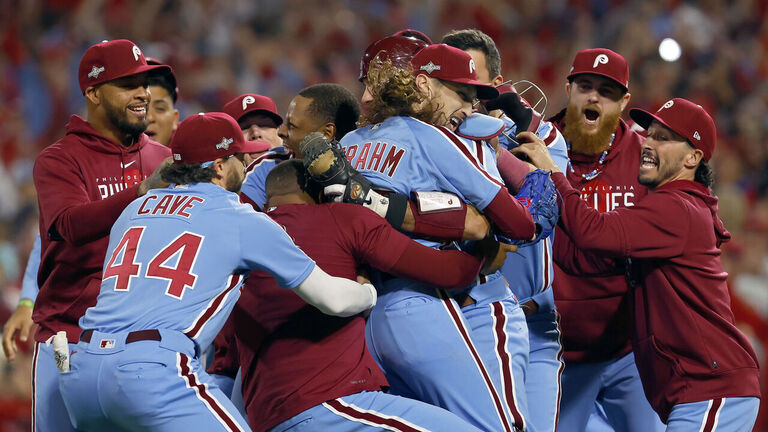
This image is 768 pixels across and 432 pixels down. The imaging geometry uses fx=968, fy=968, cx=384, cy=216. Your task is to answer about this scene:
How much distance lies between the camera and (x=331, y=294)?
137 inches

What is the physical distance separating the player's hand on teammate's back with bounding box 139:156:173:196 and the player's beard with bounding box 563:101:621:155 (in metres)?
2.33

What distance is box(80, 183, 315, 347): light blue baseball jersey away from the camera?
11.4ft

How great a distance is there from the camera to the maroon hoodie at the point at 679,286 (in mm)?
4309

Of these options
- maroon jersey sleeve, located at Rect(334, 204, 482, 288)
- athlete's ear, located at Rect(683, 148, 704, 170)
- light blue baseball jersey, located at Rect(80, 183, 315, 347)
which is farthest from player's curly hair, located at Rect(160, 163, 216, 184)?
athlete's ear, located at Rect(683, 148, 704, 170)

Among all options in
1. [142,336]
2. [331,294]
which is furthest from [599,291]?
[142,336]

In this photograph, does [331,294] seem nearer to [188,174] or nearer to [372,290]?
[372,290]

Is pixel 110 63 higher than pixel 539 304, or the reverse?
pixel 110 63

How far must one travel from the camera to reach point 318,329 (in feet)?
11.8

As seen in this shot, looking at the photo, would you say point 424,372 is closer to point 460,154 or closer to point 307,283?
point 307,283

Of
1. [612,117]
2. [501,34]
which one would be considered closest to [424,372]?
[612,117]

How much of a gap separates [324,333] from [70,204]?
148cm

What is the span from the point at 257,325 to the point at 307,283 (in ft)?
1.10

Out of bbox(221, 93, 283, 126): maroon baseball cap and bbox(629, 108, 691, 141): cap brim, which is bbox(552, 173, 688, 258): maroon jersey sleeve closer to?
bbox(629, 108, 691, 141): cap brim

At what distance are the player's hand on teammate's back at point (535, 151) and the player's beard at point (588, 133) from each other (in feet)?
2.80
